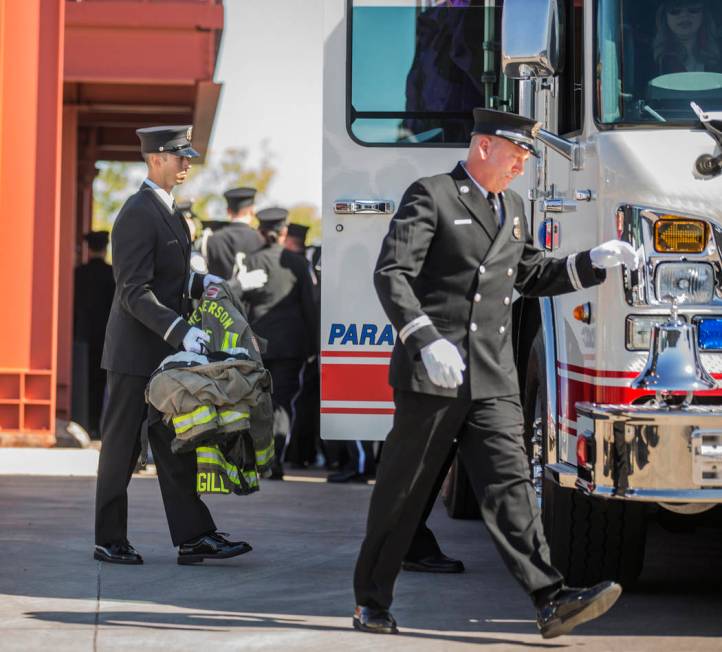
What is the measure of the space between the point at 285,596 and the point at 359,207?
1.90 metres

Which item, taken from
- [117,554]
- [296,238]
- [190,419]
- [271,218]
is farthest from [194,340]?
[296,238]

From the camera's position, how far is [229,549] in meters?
7.24

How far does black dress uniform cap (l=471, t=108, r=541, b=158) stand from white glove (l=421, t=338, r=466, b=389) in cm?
81

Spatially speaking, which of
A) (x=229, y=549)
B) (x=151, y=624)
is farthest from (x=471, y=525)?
(x=151, y=624)

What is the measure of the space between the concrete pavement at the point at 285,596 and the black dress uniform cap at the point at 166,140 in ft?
6.31

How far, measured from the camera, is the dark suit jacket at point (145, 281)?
22.8 ft

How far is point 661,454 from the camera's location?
5.16m

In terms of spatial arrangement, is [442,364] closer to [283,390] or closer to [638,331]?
[638,331]

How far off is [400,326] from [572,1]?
65.3 inches

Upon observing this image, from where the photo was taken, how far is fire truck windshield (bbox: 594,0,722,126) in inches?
225

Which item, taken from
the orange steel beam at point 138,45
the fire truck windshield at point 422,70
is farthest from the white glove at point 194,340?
the orange steel beam at point 138,45

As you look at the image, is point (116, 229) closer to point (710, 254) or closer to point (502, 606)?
point (502, 606)

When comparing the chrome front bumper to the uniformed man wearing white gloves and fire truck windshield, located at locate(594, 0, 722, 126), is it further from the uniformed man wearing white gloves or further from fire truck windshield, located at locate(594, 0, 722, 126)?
the uniformed man wearing white gloves

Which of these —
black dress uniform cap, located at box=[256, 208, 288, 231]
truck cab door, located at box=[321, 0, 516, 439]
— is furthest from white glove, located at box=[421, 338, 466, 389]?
black dress uniform cap, located at box=[256, 208, 288, 231]
